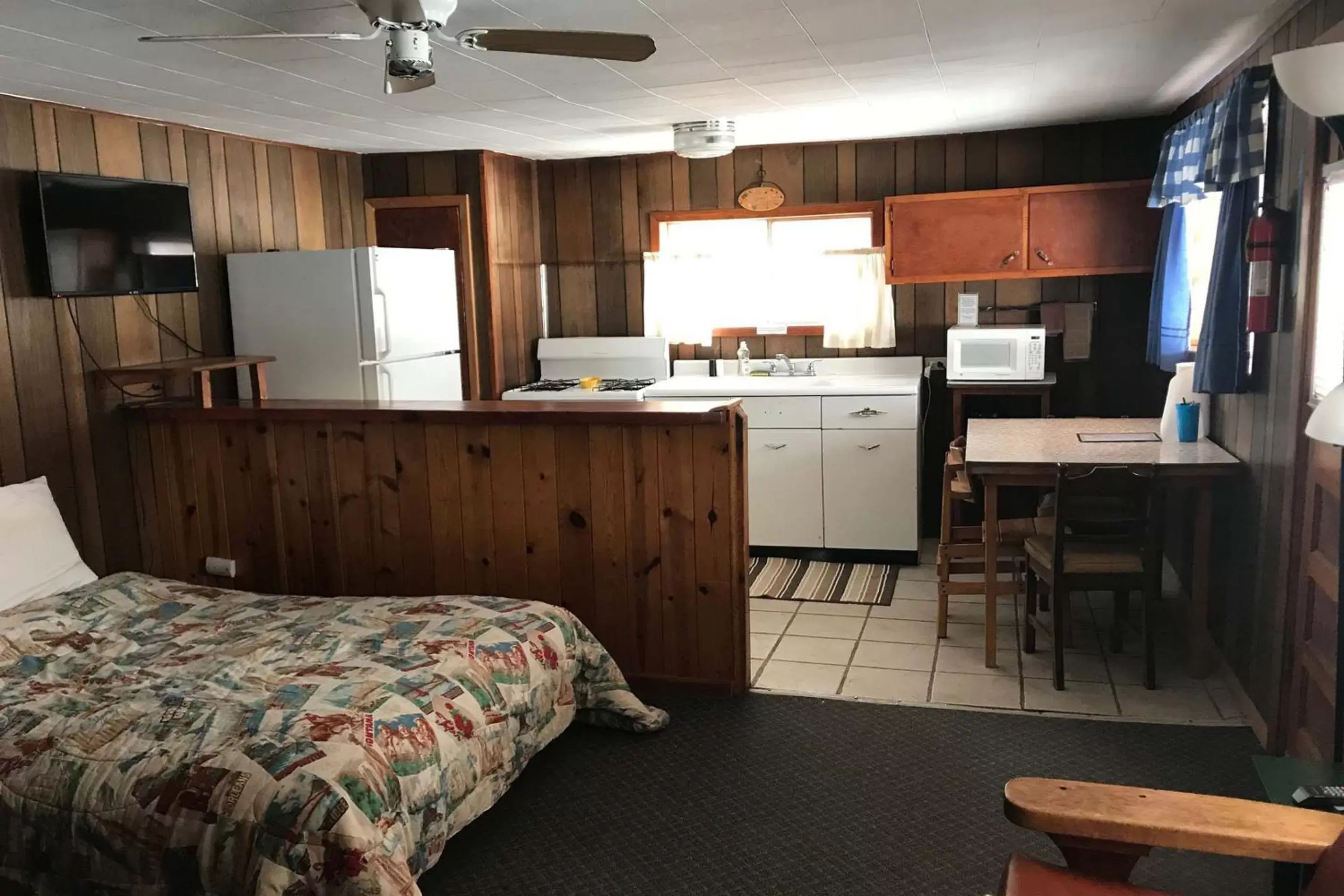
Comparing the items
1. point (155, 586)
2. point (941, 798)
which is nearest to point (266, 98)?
point (155, 586)

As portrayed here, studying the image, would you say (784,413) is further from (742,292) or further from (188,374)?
(188,374)

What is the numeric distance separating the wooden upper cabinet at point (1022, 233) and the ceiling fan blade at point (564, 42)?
3.22 metres

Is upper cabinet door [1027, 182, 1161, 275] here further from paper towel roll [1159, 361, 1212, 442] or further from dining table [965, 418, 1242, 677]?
dining table [965, 418, 1242, 677]

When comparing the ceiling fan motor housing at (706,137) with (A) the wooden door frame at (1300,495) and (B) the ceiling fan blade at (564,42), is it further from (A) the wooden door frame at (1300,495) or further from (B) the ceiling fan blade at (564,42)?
(A) the wooden door frame at (1300,495)

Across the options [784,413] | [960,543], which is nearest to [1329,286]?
[960,543]

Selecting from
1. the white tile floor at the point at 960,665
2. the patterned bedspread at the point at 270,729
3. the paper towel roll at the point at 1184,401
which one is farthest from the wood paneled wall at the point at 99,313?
the paper towel roll at the point at 1184,401

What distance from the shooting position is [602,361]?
20.2ft

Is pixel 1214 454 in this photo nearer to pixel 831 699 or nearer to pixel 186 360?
pixel 831 699

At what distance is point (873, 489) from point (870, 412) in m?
0.38

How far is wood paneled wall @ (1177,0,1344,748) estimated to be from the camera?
109 inches

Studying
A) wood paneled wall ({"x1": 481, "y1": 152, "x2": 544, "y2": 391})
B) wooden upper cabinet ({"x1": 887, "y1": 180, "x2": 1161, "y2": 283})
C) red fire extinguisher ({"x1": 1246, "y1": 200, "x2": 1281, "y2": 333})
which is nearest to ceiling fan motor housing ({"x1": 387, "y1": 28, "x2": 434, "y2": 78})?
red fire extinguisher ({"x1": 1246, "y1": 200, "x2": 1281, "y2": 333})

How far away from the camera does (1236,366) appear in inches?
131

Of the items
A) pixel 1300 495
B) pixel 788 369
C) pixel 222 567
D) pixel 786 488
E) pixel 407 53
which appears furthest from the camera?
pixel 788 369

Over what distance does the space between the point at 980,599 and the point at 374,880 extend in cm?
325
